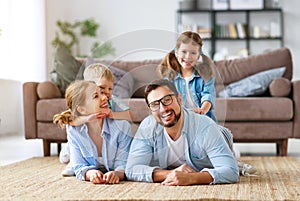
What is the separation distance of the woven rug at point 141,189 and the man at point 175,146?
0.05 m

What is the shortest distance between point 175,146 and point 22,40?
4741mm

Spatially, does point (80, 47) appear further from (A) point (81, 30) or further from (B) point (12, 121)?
(B) point (12, 121)

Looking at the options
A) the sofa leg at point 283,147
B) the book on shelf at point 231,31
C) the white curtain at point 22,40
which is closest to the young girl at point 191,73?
the sofa leg at point 283,147

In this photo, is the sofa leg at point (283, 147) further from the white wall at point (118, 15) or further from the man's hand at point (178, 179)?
the white wall at point (118, 15)

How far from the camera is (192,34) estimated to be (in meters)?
2.44

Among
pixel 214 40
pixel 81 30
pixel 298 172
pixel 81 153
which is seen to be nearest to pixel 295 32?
pixel 214 40

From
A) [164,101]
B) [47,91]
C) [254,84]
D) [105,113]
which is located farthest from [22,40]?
[164,101]

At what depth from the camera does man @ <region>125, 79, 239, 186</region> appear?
227cm

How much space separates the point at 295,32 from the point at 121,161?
215 inches

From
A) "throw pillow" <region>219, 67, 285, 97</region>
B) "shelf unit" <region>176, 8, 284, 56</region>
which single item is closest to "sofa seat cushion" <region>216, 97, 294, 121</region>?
"throw pillow" <region>219, 67, 285, 97</region>

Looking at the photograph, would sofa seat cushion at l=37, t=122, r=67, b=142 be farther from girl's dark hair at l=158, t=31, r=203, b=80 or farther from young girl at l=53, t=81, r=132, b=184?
girl's dark hair at l=158, t=31, r=203, b=80

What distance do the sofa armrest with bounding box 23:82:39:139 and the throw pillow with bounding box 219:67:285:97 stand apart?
1.37 metres

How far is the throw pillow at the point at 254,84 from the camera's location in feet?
13.6

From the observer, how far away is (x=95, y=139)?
98.3 inches
